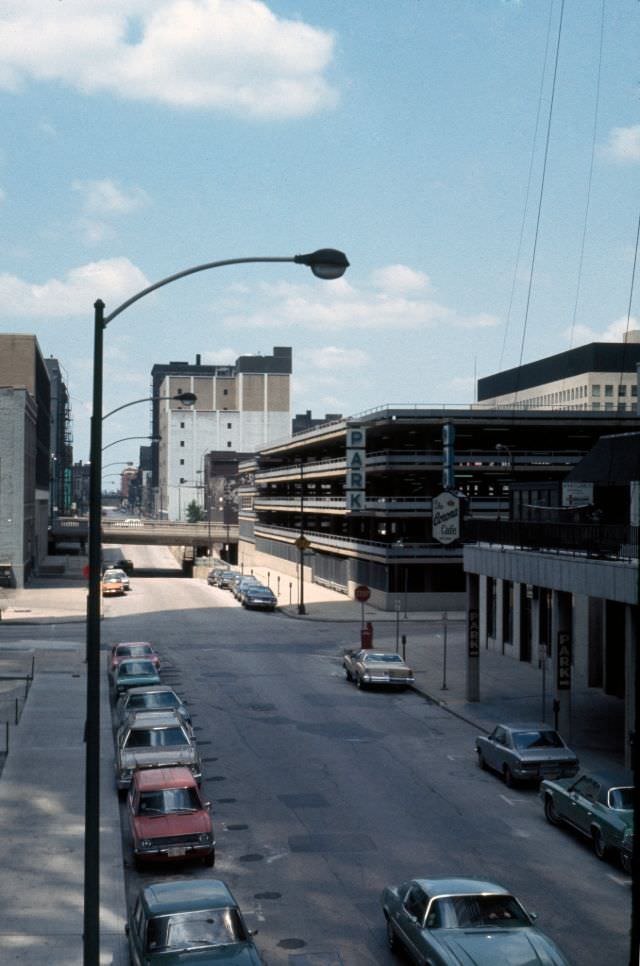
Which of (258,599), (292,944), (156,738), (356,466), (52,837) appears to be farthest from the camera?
(356,466)

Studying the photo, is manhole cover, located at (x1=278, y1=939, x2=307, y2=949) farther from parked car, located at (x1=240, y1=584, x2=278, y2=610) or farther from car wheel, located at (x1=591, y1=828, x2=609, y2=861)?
parked car, located at (x1=240, y1=584, x2=278, y2=610)

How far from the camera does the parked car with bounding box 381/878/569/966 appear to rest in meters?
13.4

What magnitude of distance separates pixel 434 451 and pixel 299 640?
64.9ft

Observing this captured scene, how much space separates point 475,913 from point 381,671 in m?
25.7

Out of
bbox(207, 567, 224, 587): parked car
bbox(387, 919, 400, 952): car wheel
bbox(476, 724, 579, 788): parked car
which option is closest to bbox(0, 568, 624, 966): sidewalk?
bbox(476, 724, 579, 788): parked car

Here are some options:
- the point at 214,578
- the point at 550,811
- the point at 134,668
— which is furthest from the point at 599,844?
the point at 214,578

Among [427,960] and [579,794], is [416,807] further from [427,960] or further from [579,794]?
[427,960]

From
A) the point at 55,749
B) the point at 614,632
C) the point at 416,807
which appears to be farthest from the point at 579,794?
the point at 614,632

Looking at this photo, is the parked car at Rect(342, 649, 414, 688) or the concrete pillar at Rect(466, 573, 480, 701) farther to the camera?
the parked car at Rect(342, 649, 414, 688)

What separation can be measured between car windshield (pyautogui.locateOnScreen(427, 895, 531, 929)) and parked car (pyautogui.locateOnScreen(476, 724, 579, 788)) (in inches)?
436

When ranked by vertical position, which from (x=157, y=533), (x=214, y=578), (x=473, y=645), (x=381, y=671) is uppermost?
(x=157, y=533)

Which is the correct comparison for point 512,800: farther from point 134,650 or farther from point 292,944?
point 134,650

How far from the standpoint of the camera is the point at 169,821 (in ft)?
65.2

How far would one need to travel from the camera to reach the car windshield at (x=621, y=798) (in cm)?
2017
